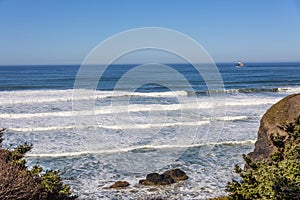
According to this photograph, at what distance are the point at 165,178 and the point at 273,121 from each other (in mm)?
4175

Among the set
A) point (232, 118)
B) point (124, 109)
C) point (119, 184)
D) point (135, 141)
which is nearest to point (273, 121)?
point (119, 184)

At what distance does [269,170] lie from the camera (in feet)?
20.8

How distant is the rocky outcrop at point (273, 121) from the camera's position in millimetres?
10586

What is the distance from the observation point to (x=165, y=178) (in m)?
11.8

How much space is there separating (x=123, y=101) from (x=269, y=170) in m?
30.2

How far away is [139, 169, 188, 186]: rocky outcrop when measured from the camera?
38.0ft

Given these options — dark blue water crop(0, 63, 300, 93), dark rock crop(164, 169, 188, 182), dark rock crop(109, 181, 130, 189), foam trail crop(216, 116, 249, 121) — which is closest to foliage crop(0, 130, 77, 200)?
dark rock crop(109, 181, 130, 189)

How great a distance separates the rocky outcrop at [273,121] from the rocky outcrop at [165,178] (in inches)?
106

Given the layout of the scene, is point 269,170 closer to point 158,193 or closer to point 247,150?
point 158,193

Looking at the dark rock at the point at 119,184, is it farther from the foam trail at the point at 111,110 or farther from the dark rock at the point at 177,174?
the foam trail at the point at 111,110

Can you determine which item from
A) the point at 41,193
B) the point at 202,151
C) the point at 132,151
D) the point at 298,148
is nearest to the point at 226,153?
the point at 202,151

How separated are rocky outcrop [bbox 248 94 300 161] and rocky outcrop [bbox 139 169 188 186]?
2704mm

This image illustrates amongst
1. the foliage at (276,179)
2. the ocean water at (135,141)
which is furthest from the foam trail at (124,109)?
the foliage at (276,179)

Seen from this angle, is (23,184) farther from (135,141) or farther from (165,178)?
(135,141)
